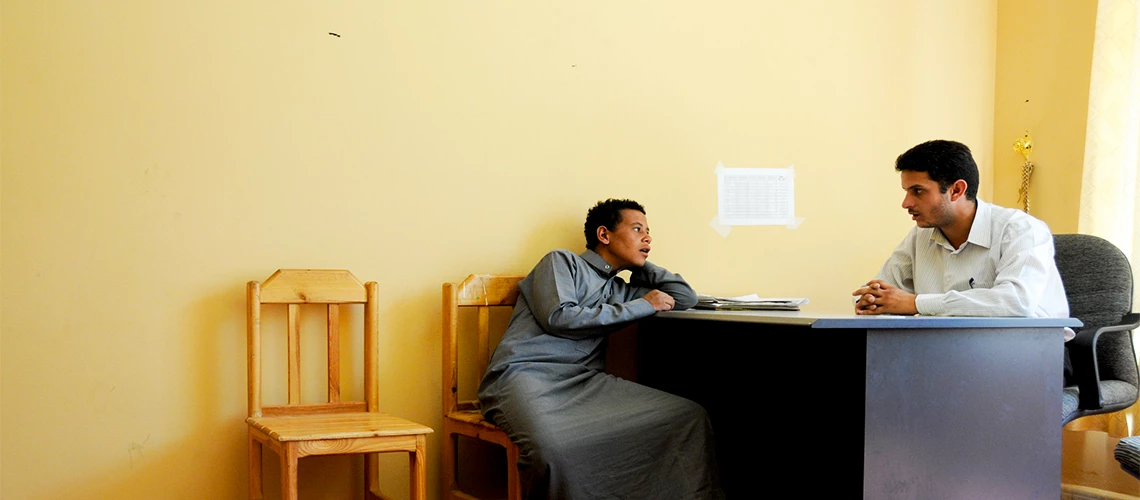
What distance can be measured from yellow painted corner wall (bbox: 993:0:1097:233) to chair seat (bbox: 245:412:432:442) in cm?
266

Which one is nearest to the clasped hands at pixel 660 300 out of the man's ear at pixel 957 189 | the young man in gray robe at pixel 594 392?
the young man in gray robe at pixel 594 392

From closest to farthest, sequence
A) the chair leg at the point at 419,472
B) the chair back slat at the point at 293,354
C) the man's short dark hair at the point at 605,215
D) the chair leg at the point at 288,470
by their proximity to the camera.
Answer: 1. the chair leg at the point at 288,470
2. the chair leg at the point at 419,472
3. the chair back slat at the point at 293,354
4. the man's short dark hair at the point at 605,215

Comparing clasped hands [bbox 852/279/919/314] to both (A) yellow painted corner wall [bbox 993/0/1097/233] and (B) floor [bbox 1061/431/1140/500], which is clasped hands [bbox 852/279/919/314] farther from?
(A) yellow painted corner wall [bbox 993/0/1097/233]

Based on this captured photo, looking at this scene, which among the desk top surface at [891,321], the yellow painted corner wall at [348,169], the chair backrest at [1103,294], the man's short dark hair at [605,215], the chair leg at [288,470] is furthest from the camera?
the man's short dark hair at [605,215]

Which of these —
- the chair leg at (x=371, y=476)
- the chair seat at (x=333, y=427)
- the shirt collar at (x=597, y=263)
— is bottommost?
the chair leg at (x=371, y=476)

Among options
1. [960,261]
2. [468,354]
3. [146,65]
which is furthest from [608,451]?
A: [146,65]

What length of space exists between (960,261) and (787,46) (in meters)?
1.13

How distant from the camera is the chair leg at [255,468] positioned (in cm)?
228

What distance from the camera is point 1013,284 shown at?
2281 mm

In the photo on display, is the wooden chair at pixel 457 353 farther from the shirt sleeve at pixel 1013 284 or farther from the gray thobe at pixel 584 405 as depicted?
the shirt sleeve at pixel 1013 284

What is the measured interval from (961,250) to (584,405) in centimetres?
121

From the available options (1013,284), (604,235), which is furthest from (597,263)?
(1013,284)

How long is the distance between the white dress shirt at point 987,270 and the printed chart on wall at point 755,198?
1.68 feet

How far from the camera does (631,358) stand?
118 inches
